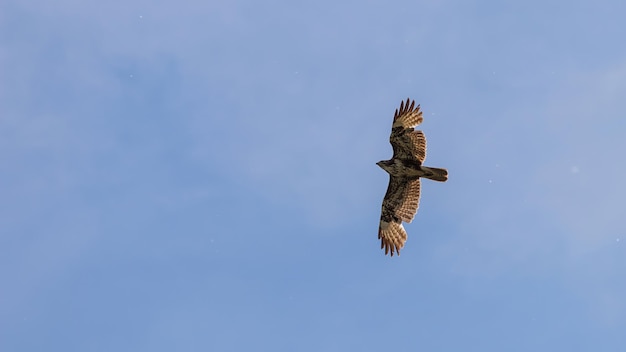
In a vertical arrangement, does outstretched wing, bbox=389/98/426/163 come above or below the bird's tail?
above

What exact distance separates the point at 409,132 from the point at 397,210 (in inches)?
146

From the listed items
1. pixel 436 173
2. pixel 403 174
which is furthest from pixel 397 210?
pixel 436 173

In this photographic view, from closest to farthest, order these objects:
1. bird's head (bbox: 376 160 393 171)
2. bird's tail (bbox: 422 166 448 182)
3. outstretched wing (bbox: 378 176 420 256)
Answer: bird's tail (bbox: 422 166 448 182) < bird's head (bbox: 376 160 393 171) < outstretched wing (bbox: 378 176 420 256)

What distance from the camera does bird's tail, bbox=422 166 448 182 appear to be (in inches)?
1042

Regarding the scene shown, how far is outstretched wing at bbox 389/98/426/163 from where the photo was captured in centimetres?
2692

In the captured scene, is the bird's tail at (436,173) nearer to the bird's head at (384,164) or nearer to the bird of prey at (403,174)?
the bird of prey at (403,174)

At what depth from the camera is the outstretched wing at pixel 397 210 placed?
2877 cm

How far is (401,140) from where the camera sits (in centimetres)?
2714

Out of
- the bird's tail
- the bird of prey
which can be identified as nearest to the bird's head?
the bird of prey

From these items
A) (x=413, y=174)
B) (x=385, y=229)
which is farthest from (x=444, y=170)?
(x=385, y=229)

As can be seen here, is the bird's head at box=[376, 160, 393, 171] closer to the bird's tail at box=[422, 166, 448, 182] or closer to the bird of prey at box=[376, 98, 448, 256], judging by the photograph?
the bird of prey at box=[376, 98, 448, 256]

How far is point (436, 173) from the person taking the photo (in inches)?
1048

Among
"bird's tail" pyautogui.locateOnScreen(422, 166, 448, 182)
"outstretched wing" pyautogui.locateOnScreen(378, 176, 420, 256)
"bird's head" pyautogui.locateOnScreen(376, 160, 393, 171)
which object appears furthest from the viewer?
"outstretched wing" pyautogui.locateOnScreen(378, 176, 420, 256)

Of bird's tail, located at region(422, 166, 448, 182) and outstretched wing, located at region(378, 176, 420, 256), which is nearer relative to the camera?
bird's tail, located at region(422, 166, 448, 182)
